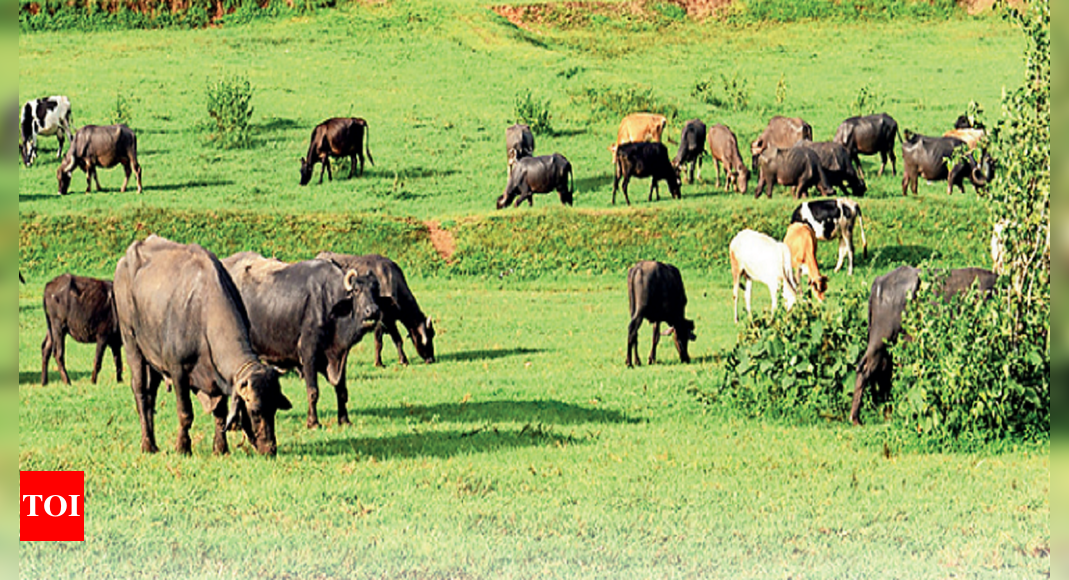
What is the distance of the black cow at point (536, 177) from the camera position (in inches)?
1249

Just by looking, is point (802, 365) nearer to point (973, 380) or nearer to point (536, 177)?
point (973, 380)

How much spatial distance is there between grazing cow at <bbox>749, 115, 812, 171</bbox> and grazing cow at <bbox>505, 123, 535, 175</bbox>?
6.51 m

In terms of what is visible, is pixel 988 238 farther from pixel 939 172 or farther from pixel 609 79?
Result: pixel 609 79

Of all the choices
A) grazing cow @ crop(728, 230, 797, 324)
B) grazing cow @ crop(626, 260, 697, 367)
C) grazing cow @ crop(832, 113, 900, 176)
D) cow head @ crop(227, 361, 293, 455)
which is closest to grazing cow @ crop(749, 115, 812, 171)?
grazing cow @ crop(832, 113, 900, 176)

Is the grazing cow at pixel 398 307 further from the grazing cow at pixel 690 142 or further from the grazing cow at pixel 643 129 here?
the grazing cow at pixel 643 129

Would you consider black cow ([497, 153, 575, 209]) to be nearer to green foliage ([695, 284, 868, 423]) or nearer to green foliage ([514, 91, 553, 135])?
green foliage ([514, 91, 553, 135])

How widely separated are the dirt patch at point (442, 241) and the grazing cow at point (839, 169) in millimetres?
10165

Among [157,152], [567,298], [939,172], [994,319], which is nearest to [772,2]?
[939,172]

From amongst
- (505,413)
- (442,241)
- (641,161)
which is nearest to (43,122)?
(442,241)

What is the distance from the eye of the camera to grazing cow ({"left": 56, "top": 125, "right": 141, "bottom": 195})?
1308 inches

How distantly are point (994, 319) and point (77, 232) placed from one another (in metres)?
22.8

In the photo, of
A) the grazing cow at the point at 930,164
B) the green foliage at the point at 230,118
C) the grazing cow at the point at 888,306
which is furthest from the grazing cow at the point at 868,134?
the grazing cow at the point at 888,306

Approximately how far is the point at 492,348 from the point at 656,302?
3.20 m

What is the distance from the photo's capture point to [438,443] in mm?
12461
